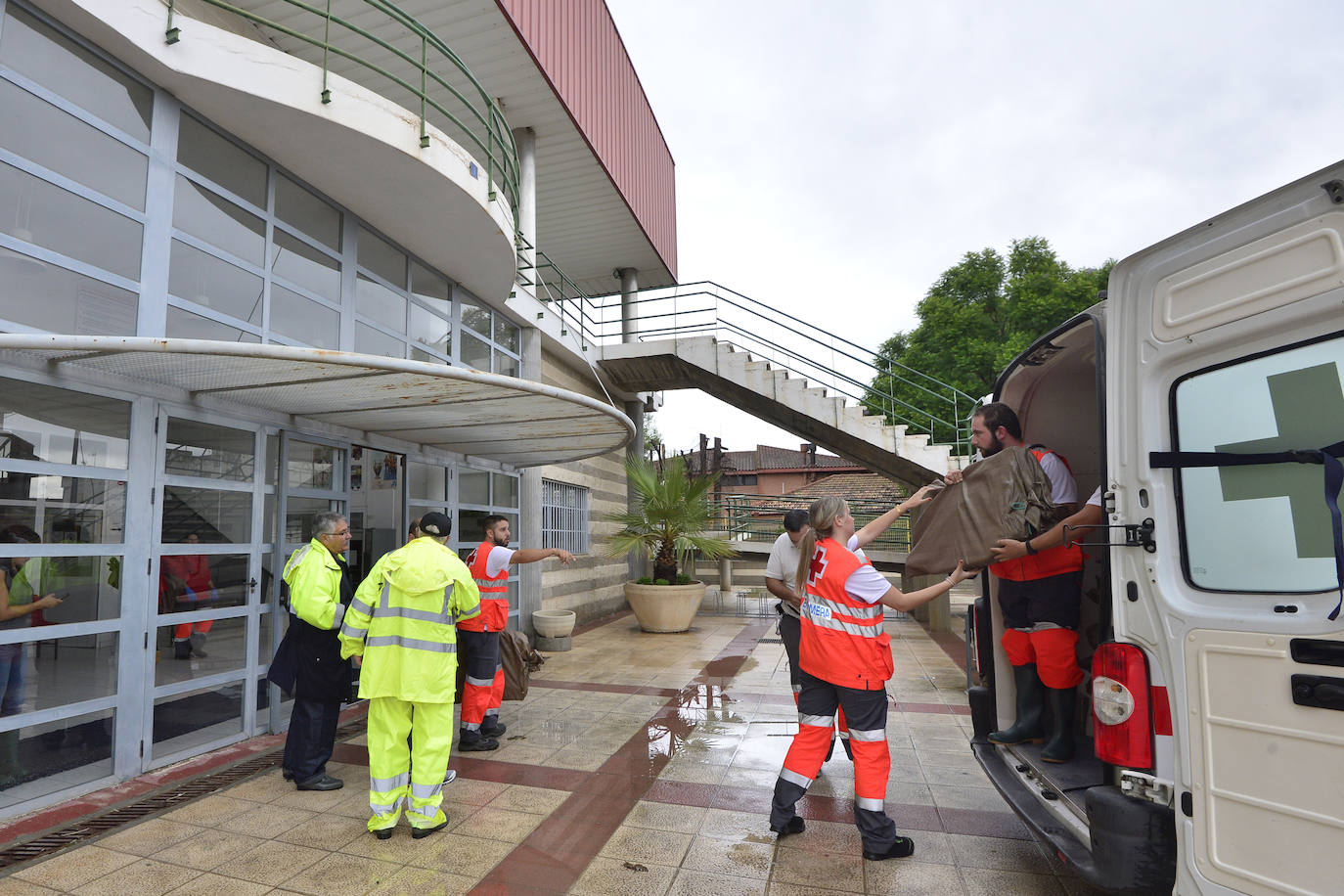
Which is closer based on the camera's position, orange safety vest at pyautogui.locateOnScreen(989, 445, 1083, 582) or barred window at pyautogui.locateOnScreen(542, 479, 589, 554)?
orange safety vest at pyautogui.locateOnScreen(989, 445, 1083, 582)

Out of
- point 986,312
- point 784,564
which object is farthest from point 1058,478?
point 986,312

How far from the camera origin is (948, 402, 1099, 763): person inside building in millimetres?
3627

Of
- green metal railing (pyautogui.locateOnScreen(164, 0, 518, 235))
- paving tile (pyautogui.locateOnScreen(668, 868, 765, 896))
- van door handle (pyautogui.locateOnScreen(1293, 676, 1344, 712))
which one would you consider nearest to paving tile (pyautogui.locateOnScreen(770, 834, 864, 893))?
paving tile (pyautogui.locateOnScreen(668, 868, 765, 896))

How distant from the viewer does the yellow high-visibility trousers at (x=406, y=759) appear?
388cm

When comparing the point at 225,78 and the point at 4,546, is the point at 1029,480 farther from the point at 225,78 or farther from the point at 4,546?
the point at 225,78

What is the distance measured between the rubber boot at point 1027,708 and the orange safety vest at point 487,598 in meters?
3.31

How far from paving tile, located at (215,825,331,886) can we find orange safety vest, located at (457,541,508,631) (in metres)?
1.66

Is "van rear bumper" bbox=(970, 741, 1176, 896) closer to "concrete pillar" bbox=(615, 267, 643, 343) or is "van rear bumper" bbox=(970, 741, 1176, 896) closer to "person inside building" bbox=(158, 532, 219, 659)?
"person inside building" bbox=(158, 532, 219, 659)

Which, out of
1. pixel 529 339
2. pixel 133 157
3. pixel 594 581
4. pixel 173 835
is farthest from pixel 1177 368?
pixel 594 581

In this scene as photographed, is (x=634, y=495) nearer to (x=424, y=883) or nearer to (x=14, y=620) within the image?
(x=14, y=620)

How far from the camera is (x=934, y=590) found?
351 centimetres

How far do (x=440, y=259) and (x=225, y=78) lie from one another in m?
3.07

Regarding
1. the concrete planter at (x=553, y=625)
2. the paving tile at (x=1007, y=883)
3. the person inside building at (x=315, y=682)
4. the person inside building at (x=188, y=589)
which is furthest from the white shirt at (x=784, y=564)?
the concrete planter at (x=553, y=625)

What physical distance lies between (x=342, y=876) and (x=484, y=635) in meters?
1.99
